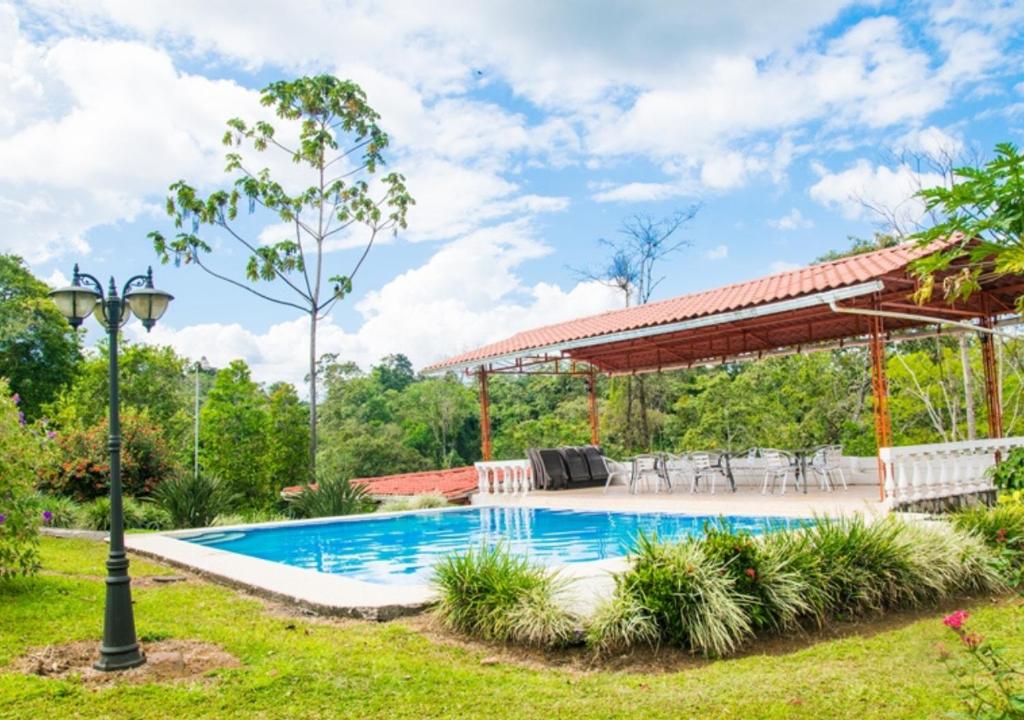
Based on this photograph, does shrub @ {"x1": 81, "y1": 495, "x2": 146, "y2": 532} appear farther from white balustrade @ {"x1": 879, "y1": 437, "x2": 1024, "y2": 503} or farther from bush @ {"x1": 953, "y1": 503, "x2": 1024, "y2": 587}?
bush @ {"x1": 953, "y1": 503, "x2": 1024, "y2": 587}

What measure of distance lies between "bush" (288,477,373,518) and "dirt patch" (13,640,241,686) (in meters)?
9.58

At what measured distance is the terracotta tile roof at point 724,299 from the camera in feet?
34.7

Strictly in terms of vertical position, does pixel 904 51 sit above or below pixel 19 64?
above

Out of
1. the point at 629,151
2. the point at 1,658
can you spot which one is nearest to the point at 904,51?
the point at 629,151

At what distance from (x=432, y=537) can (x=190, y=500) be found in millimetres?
4536

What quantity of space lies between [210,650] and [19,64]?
1039 centimetres

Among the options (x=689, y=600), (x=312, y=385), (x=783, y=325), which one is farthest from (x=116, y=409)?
(x=312, y=385)

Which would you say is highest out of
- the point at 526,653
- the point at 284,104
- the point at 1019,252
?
the point at 284,104

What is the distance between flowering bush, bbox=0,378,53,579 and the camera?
6.67 meters

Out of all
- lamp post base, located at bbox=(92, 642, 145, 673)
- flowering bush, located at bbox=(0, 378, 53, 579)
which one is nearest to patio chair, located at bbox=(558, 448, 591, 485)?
flowering bush, located at bbox=(0, 378, 53, 579)

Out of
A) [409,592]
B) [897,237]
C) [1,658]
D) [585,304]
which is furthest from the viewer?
[585,304]

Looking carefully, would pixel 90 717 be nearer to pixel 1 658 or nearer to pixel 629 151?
pixel 1 658

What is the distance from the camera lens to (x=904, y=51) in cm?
1662

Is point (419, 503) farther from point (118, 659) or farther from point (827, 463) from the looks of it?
point (118, 659)
